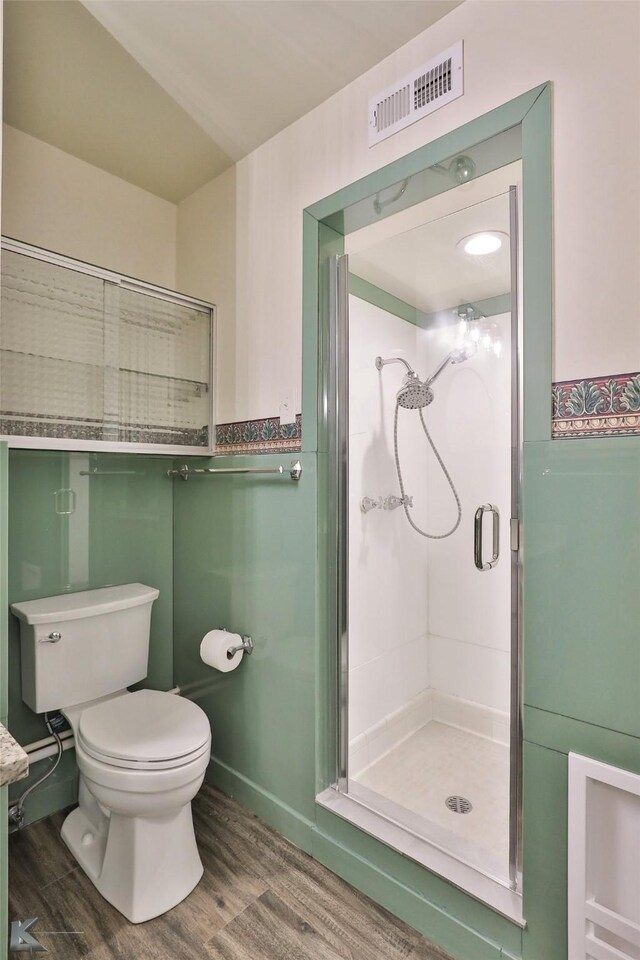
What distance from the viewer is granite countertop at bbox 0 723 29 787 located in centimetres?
63

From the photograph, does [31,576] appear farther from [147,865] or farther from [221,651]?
[147,865]

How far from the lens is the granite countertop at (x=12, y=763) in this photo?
633 mm

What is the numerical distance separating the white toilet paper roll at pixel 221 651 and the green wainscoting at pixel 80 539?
18.5 inches

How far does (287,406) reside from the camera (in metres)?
1.78

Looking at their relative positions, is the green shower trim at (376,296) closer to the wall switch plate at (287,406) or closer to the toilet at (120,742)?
A: the wall switch plate at (287,406)

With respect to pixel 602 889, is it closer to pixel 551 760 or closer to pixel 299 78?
pixel 551 760

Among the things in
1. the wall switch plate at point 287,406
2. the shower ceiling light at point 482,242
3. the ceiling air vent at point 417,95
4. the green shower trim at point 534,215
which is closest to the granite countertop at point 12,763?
the green shower trim at point 534,215

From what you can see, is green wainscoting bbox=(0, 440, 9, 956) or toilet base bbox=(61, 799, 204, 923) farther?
toilet base bbox=(61, 799, 204, 923)

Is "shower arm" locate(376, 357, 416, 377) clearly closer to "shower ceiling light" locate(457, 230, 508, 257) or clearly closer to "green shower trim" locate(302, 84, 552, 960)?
"green shower trim" locate(302, 84, 552, 960)

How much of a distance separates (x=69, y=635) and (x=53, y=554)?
1.09 ft

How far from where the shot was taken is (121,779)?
4.66 ft

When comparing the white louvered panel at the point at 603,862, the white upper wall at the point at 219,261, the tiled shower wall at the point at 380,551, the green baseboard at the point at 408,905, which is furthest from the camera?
the white upper wall at the point at 219,261

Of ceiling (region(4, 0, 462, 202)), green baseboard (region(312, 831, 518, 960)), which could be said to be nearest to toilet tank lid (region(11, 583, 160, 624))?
green baseboard (region(312, 831, 518, 960))

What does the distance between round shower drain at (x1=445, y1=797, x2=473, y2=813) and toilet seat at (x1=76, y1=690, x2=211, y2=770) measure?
0.83 m
